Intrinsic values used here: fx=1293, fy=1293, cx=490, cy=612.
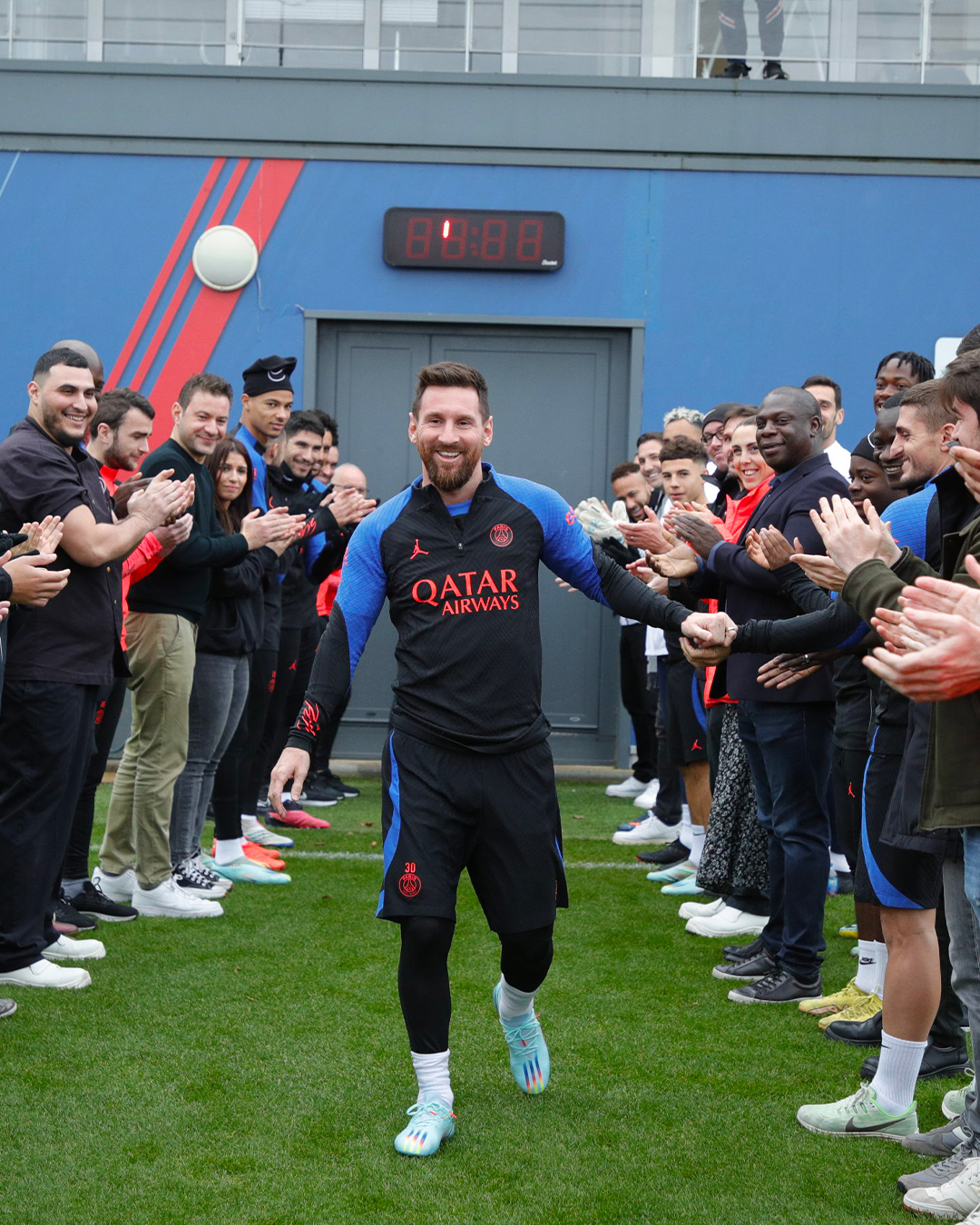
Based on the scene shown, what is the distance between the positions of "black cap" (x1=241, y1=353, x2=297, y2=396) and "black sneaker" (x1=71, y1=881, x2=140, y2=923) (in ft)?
8.23

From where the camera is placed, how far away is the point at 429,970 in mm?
3408

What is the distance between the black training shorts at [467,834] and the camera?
3.38 metres

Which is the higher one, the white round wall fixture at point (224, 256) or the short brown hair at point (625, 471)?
the white round wall fixture at point (224, 256)

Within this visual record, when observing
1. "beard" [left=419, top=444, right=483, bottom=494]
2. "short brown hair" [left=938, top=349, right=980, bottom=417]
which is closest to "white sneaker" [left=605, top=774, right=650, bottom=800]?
"beard" [left=419, top=444, right=483, bottom=494]

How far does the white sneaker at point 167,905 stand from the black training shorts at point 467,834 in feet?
8.32

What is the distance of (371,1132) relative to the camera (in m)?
3.48

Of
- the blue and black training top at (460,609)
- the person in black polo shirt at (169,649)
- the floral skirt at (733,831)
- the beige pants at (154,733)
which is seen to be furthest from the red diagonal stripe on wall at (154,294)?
the blue and black training top at (460,609)

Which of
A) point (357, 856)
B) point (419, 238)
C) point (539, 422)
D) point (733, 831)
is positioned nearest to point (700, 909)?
point (733, 831)

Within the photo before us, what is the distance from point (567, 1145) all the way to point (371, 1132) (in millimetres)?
527

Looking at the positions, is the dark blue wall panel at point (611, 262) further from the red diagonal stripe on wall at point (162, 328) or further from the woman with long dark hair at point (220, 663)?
the woman with long dark hair at point (220, 663)

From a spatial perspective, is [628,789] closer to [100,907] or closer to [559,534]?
[100,907]

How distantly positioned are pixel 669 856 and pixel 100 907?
298 cm

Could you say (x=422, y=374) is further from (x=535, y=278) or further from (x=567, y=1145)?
(x=535, y=278)

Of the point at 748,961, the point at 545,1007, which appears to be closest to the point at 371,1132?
the point at 545,1007
